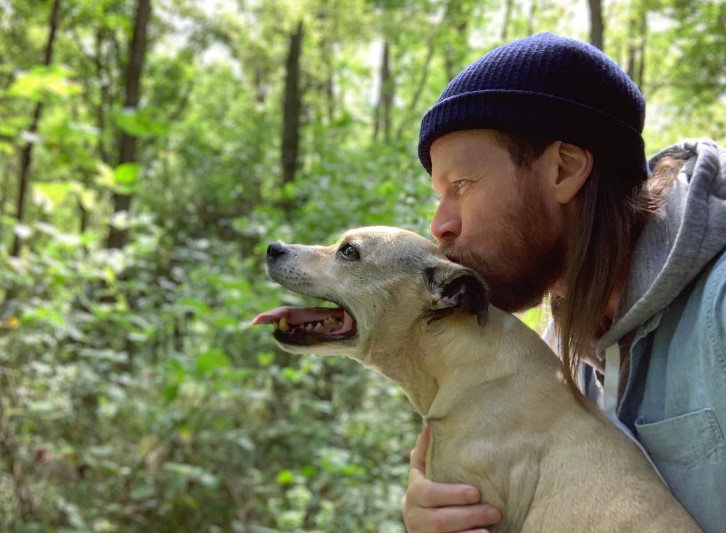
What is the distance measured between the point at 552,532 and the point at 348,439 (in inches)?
188

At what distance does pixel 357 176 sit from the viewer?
7.02m

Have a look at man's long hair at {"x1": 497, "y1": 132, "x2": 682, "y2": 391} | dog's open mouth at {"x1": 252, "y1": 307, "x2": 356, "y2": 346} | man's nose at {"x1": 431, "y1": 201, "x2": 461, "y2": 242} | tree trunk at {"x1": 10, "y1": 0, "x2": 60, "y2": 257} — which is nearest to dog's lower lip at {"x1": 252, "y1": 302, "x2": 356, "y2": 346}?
dog's open mouth at {"x1": 252, "y1": 307, "x2": 356, "y2": 346}

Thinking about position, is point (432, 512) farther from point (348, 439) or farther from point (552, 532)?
point (348, 439)

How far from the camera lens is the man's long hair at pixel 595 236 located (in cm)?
182

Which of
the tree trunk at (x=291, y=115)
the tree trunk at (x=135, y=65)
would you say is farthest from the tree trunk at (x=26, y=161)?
the tree trunk at (x=291, y=115)

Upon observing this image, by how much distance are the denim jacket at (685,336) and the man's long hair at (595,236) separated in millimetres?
54

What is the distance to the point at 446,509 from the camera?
1.89 metres

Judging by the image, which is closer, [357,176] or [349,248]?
[349,248]

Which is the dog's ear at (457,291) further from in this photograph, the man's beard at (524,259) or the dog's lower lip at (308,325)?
the dog's lower lip at (308,325)

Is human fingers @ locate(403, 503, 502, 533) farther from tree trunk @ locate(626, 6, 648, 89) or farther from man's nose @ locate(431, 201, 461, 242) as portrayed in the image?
tree trunk @ locate(626, 6, 648, 89)

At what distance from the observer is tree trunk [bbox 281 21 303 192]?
12414 millimetres

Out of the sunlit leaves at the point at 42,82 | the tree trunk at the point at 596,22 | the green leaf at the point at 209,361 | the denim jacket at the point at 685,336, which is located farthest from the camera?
the tree trunk at the point at 596,22

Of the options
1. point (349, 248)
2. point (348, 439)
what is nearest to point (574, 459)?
point (349, 248)

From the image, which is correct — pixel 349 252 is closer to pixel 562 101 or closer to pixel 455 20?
pixel 562 101
